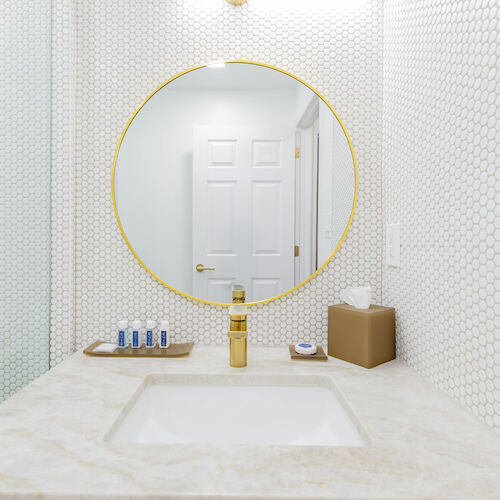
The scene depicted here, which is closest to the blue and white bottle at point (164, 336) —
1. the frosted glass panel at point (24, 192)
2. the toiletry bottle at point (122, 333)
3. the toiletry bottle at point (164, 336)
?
the toiletry bottle at point (164, 336)

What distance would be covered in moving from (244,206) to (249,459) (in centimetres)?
76

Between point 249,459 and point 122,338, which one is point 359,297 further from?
point 122,338

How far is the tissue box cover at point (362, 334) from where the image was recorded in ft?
3.34

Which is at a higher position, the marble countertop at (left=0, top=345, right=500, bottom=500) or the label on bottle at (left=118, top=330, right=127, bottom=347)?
the label on bottle at (left=118, top=330, right=127, bottom=347)

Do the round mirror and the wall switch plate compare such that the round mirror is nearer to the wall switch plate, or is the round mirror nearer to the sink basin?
the wall switch plate

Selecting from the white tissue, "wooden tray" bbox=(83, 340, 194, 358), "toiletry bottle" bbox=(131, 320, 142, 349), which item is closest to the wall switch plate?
the white tissue

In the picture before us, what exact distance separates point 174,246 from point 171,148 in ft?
1.04

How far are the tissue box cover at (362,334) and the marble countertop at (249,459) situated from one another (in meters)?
0.16

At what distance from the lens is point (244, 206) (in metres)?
1.20

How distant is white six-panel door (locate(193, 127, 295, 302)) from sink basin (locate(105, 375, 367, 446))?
32cm

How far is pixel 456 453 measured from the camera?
2.07 ft

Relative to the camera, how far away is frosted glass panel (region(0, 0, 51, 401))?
0.95 meters

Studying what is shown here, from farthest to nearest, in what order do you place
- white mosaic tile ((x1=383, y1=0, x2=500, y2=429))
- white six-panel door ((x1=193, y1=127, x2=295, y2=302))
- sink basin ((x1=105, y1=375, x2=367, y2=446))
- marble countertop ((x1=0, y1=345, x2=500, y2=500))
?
white six-panel door ((x1=193, y1=127, x2=295, y2=302)) < sink basin ((x1=105, y1=375, x2=367, y2=446)) < white mosaic tile ((x1=383, y1=0, x2=500, y2=429)) < marble countertop ((x1=0, y1=345, x2=500, y2=500))

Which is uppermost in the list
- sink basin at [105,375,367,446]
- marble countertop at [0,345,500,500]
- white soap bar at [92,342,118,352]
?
white soap bar at [92,342,118,352]
